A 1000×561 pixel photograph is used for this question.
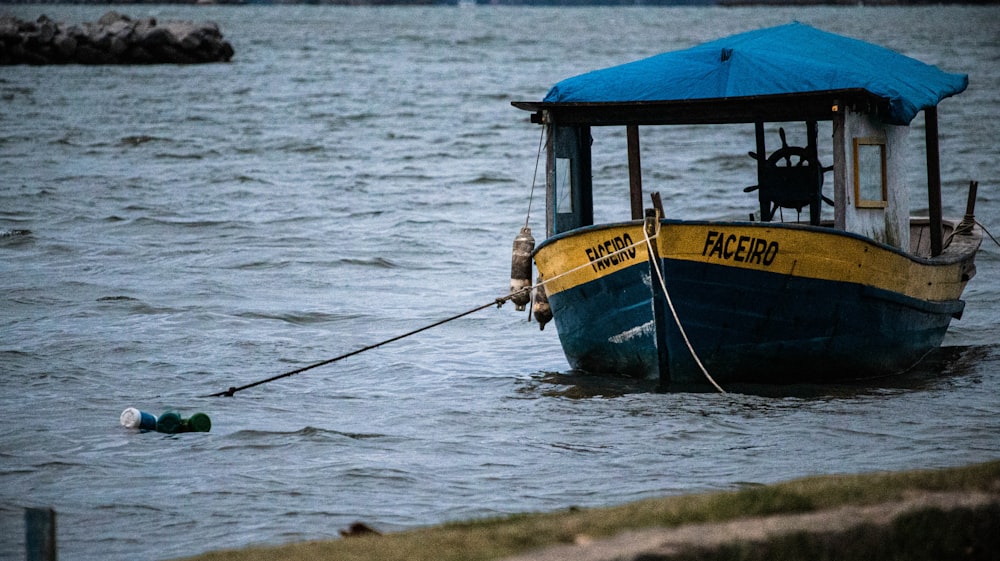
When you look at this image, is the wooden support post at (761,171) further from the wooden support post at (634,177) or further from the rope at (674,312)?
the rope at (674,312)

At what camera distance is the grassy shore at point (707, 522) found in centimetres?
577

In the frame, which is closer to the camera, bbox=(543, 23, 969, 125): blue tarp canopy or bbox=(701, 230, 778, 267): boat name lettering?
bbox=(701, 230, 778, 267): boat name lettering

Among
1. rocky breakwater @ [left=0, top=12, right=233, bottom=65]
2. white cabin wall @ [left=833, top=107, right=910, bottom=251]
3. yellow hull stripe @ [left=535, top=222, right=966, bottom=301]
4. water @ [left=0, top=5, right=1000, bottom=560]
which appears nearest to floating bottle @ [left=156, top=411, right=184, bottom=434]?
water @ [left=0, top=5, right=1000, bottom=560]

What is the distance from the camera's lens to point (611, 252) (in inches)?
456

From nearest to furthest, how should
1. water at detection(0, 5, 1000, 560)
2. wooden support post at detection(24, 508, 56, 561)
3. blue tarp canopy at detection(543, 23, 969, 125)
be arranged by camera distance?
wooden support post at detection(24, 508, 56, 561), water at detection(0, 5, 1000, 560), blue tarp canopy at detection(543, 23, 969, 125)

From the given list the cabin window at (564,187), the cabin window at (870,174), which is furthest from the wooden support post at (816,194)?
the cabin window at (564,187)

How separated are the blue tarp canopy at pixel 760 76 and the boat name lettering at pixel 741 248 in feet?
4.54

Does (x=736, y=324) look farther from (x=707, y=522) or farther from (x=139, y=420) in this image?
(x=707, y=522)

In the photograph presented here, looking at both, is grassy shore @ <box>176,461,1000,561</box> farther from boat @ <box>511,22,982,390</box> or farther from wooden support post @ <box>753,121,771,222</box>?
wooden support post @ <box>753,121,771,222</box>

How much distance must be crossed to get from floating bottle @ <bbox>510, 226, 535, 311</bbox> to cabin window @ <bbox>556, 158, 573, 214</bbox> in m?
0.45

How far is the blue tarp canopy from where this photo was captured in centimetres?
1177

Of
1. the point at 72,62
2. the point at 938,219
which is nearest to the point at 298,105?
the point at 72,62

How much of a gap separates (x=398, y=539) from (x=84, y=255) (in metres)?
16.2

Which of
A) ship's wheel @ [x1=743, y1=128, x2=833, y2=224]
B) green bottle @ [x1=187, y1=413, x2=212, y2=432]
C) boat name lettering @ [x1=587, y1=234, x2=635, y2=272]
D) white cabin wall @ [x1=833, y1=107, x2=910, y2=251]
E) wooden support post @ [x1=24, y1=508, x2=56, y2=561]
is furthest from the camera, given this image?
ship's wheel @ [x1=743, y1=128, x2=833, y2=224]
